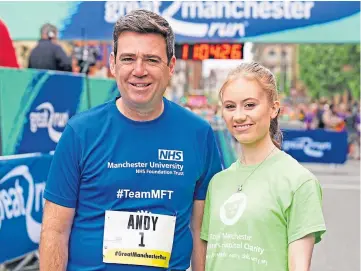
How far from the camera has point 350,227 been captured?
33.6ft

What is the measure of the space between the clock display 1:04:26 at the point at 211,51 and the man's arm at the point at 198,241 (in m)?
15.2

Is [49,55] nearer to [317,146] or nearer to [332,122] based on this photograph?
[317,146]

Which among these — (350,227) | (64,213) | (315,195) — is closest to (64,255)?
(64,213)

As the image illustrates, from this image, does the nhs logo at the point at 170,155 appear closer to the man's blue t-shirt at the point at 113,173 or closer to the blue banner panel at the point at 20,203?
the man's blue t-shirt at the point at 113,173

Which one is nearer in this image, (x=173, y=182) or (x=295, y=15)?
(x=173, y=182)

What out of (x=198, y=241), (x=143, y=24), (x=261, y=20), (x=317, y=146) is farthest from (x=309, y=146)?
(x=143, y=24)

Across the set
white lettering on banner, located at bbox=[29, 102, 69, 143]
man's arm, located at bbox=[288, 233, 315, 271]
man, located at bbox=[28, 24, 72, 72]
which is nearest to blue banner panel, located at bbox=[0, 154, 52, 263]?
white lettering on banner, located at bbox=[29, 102, 69, 143]

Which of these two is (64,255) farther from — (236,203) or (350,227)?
(350,227)

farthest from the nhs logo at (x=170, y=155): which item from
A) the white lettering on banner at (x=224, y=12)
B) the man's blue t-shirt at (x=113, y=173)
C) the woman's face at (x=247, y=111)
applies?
the white lettering on banner at (x=224, y=12)

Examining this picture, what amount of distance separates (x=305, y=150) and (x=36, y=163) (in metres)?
15.3

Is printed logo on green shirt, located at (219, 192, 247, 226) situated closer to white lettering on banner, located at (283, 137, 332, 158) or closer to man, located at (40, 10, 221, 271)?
man, located at (40, 10, 221, 271)

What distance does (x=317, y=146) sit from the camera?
2112cm

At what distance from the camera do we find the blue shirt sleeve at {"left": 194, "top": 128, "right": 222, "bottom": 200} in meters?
3.23

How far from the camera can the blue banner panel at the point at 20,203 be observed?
19.6 feet
